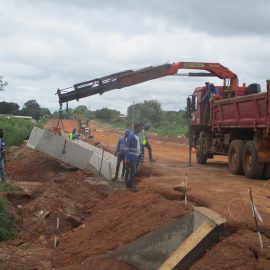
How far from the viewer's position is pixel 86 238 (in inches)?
367

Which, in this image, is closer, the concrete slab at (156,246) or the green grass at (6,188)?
the concrete slab at (156,246)

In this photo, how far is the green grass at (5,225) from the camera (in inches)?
388

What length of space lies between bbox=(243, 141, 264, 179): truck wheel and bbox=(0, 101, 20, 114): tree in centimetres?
8238

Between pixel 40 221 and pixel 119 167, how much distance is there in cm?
533

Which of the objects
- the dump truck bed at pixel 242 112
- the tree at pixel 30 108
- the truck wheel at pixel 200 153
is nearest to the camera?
the dump truck bed at pixel 242 112

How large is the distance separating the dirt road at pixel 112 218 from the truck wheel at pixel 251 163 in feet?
1.08

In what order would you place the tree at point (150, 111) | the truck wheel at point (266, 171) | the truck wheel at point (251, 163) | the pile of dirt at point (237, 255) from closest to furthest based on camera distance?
1. the pile of dirt at point (237, 255)
2. the truck wheel at point (251, 163)
3. the truck wheel at point (266, 171)
4. the tree at point (150, 111)

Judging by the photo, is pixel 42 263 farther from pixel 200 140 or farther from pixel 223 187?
pixel 200 140

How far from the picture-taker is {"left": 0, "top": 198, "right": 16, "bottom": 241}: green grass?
32.4ft

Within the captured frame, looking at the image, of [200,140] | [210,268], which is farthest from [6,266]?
[200,140]

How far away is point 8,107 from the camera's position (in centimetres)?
9938

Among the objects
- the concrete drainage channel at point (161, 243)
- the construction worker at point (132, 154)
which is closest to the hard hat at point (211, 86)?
the construction worker at point (132, 154)

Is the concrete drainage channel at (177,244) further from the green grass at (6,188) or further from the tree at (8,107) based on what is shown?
the tree at (8,107)

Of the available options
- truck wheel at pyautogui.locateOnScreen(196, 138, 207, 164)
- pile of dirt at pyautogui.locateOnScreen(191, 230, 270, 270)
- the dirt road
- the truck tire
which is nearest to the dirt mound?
the dirt road
